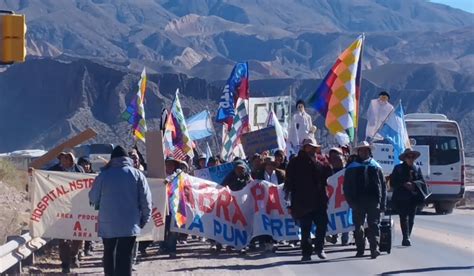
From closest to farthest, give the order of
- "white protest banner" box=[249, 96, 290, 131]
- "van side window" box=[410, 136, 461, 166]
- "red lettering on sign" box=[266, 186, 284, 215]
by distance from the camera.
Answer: "red lettering on sign" box=[266, 186, 284, 215], "white protest banner" box=[249, 96, 290, 131], "van side window" box=[410, 136, 461, 166]

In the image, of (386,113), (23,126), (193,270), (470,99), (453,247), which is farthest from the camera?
(470,99)

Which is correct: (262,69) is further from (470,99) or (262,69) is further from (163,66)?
(470,99)

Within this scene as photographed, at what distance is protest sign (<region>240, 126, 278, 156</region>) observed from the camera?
2233 cm

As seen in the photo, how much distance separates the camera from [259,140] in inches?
885

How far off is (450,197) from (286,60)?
6427 inches

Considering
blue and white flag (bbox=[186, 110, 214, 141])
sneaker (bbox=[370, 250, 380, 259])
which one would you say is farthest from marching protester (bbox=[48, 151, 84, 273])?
blue and white flag (bbox=[186, 110, 214, 141])

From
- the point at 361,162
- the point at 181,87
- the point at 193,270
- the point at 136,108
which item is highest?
the point at 181,87

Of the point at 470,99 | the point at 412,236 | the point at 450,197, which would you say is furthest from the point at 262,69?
the point at 412,236

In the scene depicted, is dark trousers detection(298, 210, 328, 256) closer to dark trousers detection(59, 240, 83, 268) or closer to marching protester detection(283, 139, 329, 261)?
marching protester detection(283, 139, 329, 261)

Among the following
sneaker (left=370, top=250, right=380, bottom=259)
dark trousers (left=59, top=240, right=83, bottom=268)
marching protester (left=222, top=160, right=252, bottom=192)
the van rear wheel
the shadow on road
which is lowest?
the shadow on road

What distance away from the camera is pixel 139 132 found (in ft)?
96.5

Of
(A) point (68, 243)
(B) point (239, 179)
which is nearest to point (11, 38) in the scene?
(A) point (68, 243)

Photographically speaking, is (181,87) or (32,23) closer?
(181,87)

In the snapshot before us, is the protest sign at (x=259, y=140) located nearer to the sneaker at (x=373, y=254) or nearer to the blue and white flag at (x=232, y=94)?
the blue and white flag at (x=232, y=94)
